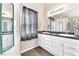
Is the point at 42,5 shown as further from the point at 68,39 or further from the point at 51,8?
the point at 68,39

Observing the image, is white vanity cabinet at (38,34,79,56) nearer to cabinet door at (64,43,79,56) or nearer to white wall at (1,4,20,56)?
cabinet door at (64,43,79,56)

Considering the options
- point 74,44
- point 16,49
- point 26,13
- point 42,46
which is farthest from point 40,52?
point 26,13

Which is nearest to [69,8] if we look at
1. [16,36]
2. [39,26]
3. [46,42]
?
[39,26]

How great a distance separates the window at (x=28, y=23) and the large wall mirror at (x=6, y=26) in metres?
0.19

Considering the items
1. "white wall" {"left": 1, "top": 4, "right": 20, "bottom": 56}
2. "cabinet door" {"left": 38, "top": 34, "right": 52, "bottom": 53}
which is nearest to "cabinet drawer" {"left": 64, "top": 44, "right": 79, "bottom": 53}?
"cabinet door" {"left": 38, "top": 34, "right": 52, "bottom": 53}

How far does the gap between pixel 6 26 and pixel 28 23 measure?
1.14 feet

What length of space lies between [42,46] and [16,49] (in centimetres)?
44

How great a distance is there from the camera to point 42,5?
5.12 feet

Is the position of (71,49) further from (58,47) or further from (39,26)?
(39,26)

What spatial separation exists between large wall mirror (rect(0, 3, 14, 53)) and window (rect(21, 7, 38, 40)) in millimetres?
188

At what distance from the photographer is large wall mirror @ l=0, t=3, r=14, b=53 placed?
1373 mm

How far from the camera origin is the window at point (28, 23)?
158 centimetres

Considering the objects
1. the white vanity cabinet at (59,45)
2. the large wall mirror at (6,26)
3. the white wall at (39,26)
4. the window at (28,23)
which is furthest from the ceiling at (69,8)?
the large wall mirror at (6,26)

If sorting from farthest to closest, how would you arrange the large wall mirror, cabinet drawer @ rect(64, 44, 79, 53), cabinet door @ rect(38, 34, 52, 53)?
1. cabinet door @ rect(38, 34, 52, 53)
2. cabinet drawer @ rect(64, 44, 79, 53)
3. the large wall mirror
